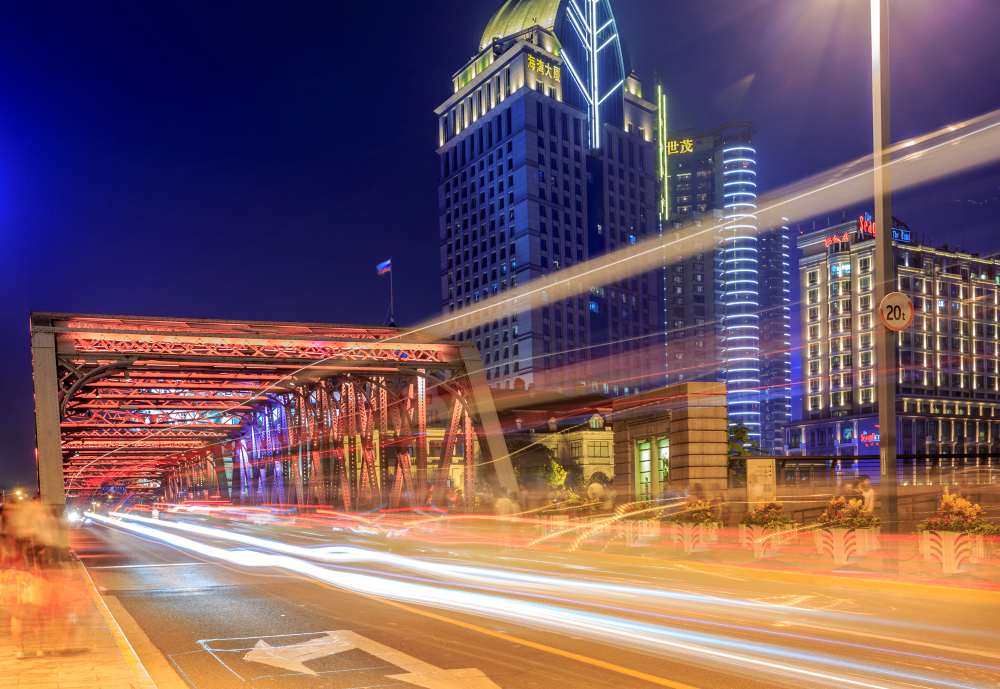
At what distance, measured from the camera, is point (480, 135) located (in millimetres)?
153250

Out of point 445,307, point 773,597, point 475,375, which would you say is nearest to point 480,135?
point 445,307

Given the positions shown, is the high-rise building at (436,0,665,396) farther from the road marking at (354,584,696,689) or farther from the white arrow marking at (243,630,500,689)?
the white arrow marking at (243,630,500,689)

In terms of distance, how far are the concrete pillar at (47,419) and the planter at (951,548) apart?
80.8ft

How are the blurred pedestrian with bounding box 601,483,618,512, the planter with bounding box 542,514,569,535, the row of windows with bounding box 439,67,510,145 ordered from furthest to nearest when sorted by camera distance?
the row of windows with bounding box 439,67,510,145
the blurred pedestrian with bounding box 601,483,618,512
the planter with bounding box 542,514,569,535

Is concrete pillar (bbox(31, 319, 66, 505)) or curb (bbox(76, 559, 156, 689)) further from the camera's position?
concrete pillar (bbox(31, 319, 66, 505))

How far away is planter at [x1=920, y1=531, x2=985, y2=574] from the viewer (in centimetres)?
1628

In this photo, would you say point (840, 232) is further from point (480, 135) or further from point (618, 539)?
point (618, 539)

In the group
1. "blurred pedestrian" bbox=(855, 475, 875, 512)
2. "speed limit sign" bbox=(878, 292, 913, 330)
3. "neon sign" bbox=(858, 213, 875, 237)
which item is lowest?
"blurred pedestrian" bbox=(855, 475, 875, 512)

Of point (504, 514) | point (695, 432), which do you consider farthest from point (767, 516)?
point (504, 514)

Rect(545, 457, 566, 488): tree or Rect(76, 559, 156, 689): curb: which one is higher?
Rect(76, 559, 156, 689): curb

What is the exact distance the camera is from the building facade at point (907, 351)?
4998 inches

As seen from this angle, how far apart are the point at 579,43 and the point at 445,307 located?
55131 mm

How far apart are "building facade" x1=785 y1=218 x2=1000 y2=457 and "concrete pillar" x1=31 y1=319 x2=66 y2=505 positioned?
380 feet

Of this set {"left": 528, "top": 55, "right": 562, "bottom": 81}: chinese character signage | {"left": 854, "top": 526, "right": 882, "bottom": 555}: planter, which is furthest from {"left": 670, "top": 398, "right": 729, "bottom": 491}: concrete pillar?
{"left": 528, "top": 55, "right": 562, "bottom": 81}: chinese character signage
